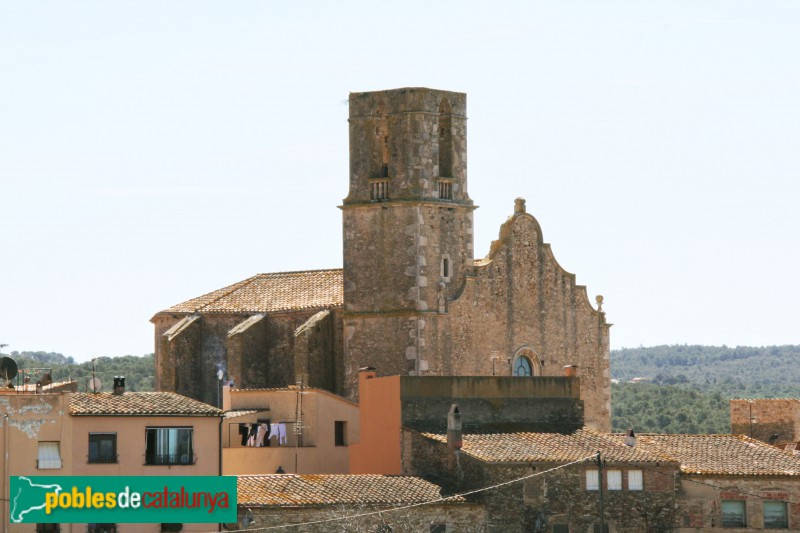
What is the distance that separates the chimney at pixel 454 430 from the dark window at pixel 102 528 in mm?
11353

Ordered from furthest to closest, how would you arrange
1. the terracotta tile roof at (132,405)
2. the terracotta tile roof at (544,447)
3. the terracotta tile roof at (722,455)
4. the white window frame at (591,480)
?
the terracotta tile roof at (722,455) < the white window frame at (591,480) < the terracotta tile roof at (544,447) < the terracotta tile roof at (132,405)

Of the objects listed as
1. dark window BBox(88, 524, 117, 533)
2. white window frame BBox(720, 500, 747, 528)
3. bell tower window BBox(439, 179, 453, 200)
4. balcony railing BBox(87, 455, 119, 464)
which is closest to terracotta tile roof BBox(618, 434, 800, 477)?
white window frame BBox(720, 500, 747, 528)

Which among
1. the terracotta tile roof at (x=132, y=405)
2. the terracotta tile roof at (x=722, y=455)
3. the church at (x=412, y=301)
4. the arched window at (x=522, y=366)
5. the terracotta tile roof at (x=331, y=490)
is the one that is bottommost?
the terracotta tile roof at (x=331, y=490)

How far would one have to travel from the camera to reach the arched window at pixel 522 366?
78875 mm

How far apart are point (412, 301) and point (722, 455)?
14210 mm

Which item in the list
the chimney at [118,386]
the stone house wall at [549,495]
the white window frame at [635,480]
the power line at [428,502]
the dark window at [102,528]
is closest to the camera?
the dark window at [102,528]

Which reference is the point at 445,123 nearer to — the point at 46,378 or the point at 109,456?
the point at 46,378

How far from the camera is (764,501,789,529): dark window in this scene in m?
65.0

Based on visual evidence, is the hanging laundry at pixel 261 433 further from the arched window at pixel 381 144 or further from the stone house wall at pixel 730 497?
the stone house wall at pixel 730 497

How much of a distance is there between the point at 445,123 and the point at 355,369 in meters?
9.78

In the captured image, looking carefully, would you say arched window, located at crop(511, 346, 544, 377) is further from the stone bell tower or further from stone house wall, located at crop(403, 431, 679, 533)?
stone house wall, located at crop(403, 431, 679, 533)

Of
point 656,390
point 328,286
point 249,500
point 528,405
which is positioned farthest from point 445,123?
point 656,390

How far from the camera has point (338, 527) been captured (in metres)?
58.8

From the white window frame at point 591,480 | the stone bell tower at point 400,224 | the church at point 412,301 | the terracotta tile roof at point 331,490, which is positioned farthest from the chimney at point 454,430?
the stone bell tower at point 400,224
